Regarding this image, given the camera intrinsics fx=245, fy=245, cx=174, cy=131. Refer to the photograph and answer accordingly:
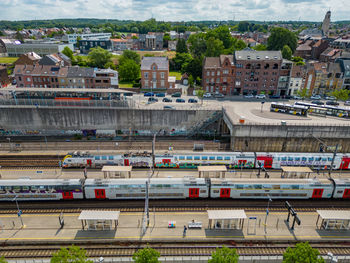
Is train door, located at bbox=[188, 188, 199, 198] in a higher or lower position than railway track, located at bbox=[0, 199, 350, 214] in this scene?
higher

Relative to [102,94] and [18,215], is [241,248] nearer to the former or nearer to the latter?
[18,215]

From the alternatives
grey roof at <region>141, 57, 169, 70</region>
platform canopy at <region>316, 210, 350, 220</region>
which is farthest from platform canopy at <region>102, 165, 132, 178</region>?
grey roof at <region>141, 57, 169, 70</region>

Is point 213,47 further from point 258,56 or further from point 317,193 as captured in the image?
point 317,193

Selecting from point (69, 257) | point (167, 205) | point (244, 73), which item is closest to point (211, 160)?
point (167, 205)

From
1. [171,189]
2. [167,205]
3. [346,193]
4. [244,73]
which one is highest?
[244,73]

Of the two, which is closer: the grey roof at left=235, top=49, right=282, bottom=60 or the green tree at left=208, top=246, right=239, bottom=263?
the green tree at left=208, top=246, right=239, bottom=263

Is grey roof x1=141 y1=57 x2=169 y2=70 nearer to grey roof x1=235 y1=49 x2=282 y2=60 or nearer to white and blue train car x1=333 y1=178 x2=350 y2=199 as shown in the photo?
→ grey roof x1=235 y1=49 x2=282 y2=60
